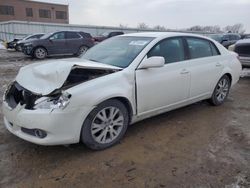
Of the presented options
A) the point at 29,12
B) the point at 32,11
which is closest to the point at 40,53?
the point at 29,12

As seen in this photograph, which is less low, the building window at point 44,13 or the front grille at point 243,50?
the building window at point 44,13

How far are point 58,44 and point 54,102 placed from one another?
12.4m

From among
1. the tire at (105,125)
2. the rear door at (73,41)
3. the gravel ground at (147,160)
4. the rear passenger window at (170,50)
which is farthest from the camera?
the rear door at (73,41)

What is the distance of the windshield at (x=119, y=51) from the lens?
3.87 m

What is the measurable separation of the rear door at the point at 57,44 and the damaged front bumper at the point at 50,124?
11.9m

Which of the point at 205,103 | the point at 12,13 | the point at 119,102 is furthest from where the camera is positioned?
the point at 12,13

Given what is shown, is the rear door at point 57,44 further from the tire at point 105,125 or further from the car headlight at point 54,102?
the car headlight at point 54,102

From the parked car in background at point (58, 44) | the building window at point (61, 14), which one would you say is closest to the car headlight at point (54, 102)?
the parked car in background at point (58, 44)

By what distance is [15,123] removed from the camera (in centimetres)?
320

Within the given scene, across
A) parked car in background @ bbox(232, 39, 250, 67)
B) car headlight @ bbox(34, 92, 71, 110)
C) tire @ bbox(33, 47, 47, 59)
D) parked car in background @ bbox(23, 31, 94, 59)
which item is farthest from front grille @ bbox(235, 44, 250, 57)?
tire @ bbox(33, 47, 47, 59)

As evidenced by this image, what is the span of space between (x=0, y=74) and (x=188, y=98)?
727 cm

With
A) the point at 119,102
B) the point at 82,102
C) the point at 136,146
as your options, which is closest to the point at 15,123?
the point at 82,102

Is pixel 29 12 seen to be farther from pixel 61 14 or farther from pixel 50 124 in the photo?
pixel 50 124

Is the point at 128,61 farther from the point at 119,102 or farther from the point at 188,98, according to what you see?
the point at 188,98
